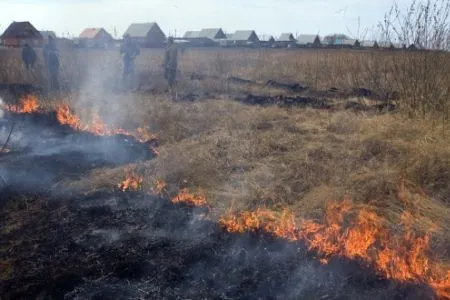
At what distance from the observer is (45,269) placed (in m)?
4.15

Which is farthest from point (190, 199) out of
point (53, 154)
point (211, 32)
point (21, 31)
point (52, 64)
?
point (211, 32)

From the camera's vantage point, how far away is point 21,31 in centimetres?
4172

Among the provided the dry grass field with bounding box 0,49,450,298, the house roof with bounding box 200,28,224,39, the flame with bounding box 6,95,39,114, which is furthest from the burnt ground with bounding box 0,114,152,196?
the house roof with bounding box 200,28,224,39

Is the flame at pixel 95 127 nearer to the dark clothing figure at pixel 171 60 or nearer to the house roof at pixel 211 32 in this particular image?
the dark clothing figure at pixel 171 60

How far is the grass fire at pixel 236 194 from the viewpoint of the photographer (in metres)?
3.98

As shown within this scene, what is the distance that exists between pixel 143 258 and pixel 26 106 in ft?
28.6

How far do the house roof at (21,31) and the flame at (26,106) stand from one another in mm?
34288

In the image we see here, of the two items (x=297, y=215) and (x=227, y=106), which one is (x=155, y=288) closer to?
(x=297, y=215)

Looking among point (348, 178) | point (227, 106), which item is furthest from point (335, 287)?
point (227, 106)

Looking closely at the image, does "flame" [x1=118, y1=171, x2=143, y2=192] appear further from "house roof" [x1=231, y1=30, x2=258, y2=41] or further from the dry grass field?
"house roof" [x1=231, y1=30, x2=258, y2=41]

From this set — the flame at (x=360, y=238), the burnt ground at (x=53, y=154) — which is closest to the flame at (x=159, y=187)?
the flame at (x=360, y=238)

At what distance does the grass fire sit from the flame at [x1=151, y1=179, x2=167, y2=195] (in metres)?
0.03

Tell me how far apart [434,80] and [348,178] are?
3531mm

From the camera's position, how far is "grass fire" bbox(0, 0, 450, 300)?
3979 mm
